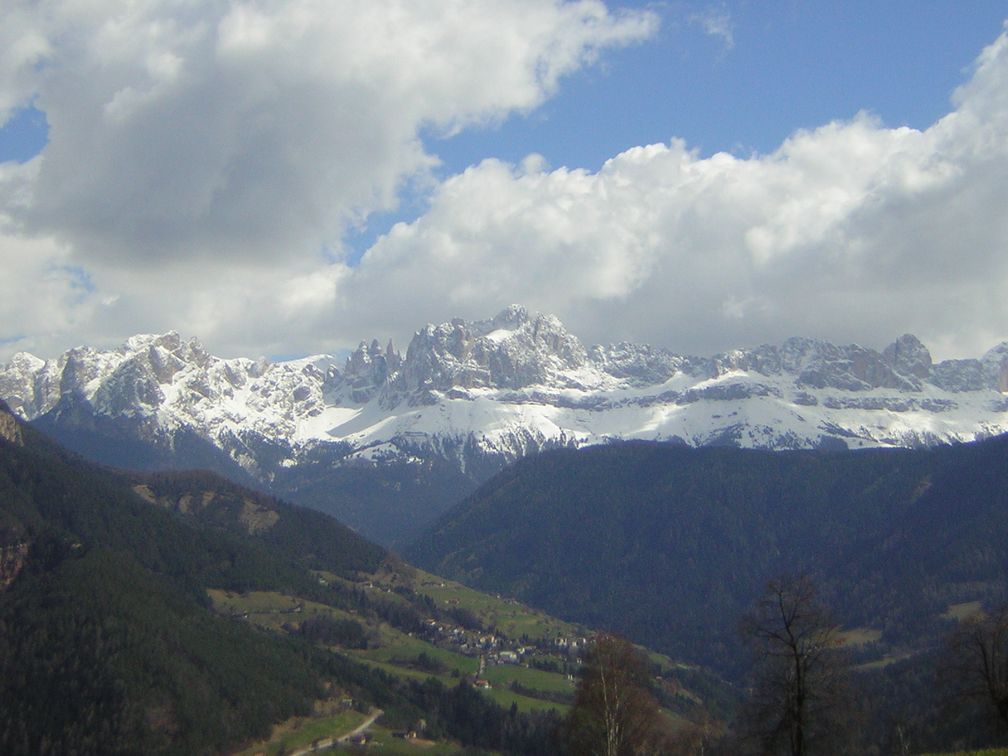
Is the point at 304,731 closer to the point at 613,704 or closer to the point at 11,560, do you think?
the point at 11,560

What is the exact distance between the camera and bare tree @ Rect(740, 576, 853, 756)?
4203 centimetres

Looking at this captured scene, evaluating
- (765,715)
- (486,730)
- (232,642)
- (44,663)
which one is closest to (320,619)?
(232,642)

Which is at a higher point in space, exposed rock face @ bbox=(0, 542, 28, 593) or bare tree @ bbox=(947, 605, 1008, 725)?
exposed rock face @ bbox=(0, 542, 28, 593)

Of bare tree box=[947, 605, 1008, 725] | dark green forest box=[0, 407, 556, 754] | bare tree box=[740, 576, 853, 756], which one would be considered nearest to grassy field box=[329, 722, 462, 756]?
dark green forest box=[0, 407, 556, 754]

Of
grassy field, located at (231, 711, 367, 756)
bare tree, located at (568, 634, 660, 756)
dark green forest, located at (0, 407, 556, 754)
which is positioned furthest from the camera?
grassy field, located at (231, 711, 367, 756)

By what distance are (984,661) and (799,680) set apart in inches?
368

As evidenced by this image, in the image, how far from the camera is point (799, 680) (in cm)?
4203

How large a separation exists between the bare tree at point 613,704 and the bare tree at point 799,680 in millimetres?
8576

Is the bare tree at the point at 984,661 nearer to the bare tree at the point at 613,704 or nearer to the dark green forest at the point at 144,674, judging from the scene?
the bare tree at the point at 613,704

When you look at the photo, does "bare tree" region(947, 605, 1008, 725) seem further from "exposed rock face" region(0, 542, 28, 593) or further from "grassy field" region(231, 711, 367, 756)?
"exposed rock face" region(0, 542, 28, 593)

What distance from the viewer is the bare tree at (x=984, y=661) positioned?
147 ft

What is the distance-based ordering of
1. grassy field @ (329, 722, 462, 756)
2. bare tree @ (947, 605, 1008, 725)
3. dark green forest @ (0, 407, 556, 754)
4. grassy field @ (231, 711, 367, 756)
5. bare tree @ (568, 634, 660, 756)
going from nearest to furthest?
1. bare tree @ (947, 605, 1008, 725)
2. bare tree @ (568, 634, 660, 756)
3. dark green forest @ (0, 407, 556, 754)
4. grassy field @ (231, 711, 367, 756)
5. grassy field @ (329, 722, 462, 756)

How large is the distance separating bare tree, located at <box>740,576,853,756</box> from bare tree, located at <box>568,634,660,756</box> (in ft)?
28.1

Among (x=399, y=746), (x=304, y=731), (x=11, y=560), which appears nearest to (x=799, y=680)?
(x=399, y=746)
